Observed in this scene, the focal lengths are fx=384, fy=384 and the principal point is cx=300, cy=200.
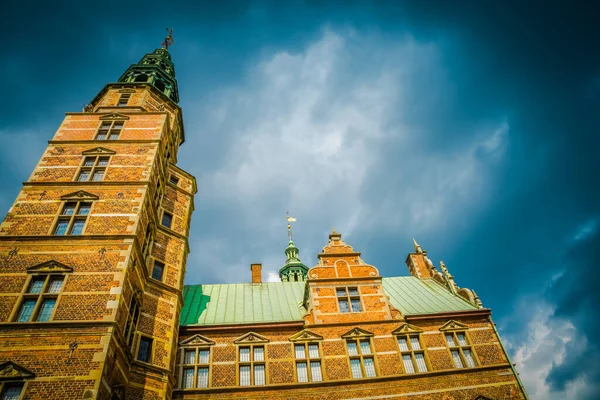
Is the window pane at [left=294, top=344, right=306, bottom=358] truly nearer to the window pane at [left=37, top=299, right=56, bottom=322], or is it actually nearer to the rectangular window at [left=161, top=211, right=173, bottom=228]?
the rectangular window at [left=161, top=211, right=173, bottom=228]

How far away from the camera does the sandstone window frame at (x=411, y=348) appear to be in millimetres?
17359

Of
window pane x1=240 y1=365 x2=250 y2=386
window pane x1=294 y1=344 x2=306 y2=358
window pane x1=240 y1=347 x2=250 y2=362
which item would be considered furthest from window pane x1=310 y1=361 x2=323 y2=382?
window pane x1=240 y1=347 x2=250 y2=362

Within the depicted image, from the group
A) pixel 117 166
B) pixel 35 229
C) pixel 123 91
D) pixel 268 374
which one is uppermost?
pixel 123 91

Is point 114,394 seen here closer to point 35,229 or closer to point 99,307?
point 99,307

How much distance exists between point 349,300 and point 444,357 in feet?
16.5

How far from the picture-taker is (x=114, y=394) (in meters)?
12.1

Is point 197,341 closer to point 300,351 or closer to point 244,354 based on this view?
point 244,354

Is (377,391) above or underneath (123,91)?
underneath

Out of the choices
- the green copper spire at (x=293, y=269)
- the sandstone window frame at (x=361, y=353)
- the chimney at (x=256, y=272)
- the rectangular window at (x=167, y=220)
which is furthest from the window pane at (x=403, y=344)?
the green copper spire at (x=293, y=269)

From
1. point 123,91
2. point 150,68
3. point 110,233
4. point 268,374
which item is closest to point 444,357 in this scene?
point 268,374

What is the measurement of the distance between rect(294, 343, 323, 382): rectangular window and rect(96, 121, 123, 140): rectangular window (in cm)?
1435

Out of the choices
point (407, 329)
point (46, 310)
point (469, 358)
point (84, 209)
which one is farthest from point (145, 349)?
point (469, 358)

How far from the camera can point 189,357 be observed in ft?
56.5

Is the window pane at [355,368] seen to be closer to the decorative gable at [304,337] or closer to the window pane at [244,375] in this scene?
the decorative gable at [304,337]
